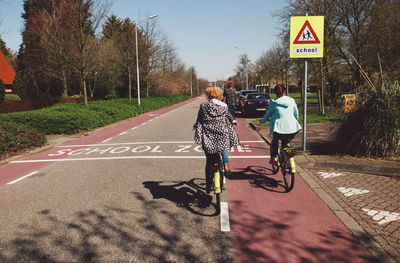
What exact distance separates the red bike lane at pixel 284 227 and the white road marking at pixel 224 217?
2.4 inches

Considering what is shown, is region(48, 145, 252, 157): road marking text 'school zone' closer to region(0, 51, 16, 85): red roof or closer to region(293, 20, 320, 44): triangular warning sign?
region(293, 20, 320, 44): triangular warning sign

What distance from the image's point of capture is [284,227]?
148 inches

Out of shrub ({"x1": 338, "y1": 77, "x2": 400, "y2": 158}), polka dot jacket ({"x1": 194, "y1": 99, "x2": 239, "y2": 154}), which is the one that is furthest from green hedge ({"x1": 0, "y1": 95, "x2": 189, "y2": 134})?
shrub ({"x1": 338, "y1": 77, "x2": 400, "y2": 158})

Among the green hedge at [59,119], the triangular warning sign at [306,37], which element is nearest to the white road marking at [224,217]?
the triangular warning sign at [306,37]

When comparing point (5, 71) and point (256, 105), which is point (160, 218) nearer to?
point (256, 105)

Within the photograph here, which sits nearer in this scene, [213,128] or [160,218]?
[160,218]

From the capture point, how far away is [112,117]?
1822 centimetres

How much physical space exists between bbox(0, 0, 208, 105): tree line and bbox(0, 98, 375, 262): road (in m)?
11.5

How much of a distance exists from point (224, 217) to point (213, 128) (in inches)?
47.8

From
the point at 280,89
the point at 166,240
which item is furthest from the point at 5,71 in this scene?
the point at 166,240

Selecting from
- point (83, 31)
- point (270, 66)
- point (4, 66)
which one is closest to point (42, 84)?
point (4, 66)

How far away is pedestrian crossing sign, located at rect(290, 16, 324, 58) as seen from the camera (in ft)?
25.0

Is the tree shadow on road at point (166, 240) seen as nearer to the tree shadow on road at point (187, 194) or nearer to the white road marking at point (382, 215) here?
the tree shadow on road at point (187, 194)

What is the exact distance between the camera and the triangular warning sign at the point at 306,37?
764 centimetres
